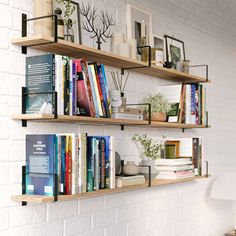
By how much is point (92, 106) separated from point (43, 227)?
619mm

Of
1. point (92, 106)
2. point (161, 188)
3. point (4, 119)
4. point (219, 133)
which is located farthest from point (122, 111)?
point (219, 133)

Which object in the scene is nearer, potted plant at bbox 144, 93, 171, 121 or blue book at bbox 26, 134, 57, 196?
blue book at bbox 26, 134, 57, 196

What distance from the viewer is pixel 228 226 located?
408cm

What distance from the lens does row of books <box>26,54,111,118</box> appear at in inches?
78.0

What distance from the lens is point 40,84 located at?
2012 millimetres

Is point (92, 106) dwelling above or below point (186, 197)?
above

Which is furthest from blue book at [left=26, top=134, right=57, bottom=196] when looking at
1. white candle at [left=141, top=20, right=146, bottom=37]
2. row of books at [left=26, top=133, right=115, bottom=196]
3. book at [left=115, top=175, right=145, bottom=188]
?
white candle at [left=141, top=20, right=146, bottom=37]

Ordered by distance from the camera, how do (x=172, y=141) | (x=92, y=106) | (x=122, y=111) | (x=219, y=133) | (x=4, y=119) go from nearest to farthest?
(x=4, y=119) → (x=92, y=106) → (x=122, y=111) → (x=172, y=141) → (x=219, y=133)

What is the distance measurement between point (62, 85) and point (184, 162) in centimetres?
128

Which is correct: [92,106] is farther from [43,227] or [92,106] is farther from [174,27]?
[174,27]

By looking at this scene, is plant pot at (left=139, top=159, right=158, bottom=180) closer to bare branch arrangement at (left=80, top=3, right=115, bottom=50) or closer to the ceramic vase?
the ceramic vase

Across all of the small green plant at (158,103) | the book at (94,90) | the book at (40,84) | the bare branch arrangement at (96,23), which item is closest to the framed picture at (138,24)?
the bare branch arrangement at (96,23)

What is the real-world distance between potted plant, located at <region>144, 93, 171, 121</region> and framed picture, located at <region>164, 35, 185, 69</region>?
36 cm

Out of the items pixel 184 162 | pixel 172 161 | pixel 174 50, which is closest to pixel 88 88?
pixel 172 161
